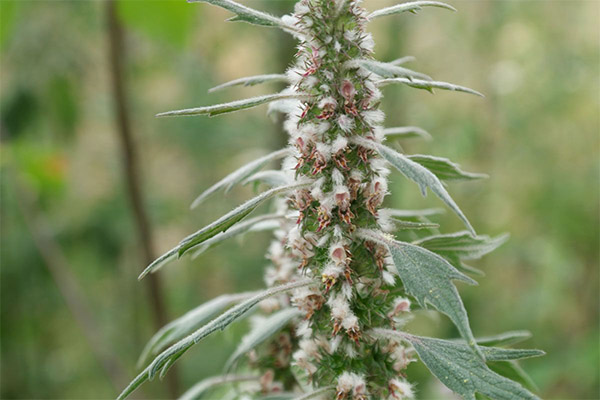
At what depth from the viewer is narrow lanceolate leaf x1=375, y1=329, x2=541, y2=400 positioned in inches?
24.0

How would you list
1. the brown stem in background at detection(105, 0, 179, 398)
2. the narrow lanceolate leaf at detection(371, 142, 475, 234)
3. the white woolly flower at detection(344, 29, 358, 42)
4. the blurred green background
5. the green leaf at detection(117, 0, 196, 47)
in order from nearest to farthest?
the narrow lanceolate leaf at detection(371, 142, 475, 234)
the white woolly flower at detection(344, 29, 358, 42)
the green leaf at detection(117, 0, 196, 47)
the brown stem in background at detection(105, 0, 179, 398)
the blurred green background

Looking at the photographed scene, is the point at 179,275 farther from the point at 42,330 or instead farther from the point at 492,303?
the point at 492,303

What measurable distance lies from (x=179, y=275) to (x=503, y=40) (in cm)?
286

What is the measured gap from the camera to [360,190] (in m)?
0.67

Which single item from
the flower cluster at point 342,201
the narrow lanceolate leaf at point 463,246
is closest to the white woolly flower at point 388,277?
the flower cluster at point 342,201

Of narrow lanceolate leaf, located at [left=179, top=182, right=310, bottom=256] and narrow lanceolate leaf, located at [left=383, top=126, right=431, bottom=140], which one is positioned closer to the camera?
narrow lanceolate leaf, located at [left=179, top=182, right=310, bottom=256]

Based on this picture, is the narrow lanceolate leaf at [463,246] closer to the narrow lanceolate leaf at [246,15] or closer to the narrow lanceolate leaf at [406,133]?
the narrow lanceolate leaf at [406,133]

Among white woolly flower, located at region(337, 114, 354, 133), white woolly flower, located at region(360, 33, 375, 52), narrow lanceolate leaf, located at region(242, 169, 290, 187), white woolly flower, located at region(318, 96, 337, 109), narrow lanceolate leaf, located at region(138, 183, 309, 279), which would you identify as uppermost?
white woolly flower, located at region(360, 33, 375, 52)

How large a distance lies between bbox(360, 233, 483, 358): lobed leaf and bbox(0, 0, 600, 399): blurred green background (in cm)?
195

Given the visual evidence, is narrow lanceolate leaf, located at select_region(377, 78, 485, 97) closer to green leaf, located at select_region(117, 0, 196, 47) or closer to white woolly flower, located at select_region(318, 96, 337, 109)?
white woolly flower, located at select_region(318, 96, 337, 109)

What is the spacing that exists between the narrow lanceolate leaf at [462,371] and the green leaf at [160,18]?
971 mm

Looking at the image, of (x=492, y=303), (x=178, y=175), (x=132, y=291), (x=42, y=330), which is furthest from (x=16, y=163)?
(x=178, y=175)

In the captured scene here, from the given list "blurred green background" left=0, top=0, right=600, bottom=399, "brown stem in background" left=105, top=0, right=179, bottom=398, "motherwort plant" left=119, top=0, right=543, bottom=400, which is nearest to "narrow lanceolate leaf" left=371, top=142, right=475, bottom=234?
"motherwort plant" left=119, top=0, right=543, bottom=400

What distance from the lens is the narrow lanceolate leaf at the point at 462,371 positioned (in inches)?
24.0
